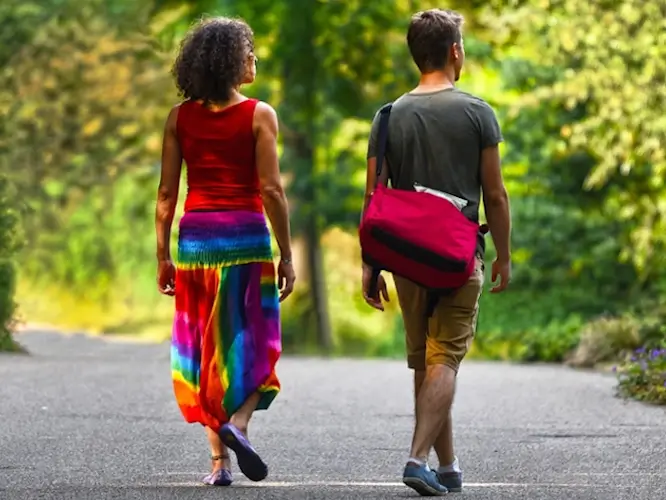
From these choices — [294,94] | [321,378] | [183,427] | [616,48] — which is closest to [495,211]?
[183,427]

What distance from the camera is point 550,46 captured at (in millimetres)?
22906

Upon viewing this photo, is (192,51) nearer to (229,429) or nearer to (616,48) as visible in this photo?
(229,429)

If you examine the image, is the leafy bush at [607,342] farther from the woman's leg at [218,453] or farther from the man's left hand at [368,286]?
the man's left hand at [368,286]

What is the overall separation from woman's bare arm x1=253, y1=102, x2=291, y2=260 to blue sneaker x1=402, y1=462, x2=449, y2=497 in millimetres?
1122

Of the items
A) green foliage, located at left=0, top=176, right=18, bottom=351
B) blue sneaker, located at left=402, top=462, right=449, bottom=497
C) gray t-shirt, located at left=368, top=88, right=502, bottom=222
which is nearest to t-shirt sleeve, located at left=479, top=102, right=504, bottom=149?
gray t-shirt, located at left=368, top=88, right=502, bottom=222

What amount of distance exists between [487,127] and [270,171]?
3.08 feet

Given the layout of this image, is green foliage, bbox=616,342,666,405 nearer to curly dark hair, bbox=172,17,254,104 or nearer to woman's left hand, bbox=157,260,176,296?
woman's left hand, bbox=157,260,176,296

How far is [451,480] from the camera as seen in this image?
24.3 ft

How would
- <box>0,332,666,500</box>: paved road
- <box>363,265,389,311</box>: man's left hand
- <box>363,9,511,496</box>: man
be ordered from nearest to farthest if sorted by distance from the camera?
<box>363,9,511,496</box>: man < <box>363,265,389,311</box>: man's left hand < <box>0,332,666,500</box>: paved road

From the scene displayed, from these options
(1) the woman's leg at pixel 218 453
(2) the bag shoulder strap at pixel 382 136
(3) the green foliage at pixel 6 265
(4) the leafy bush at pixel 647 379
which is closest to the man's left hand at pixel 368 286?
(2) the bag shoulder strap at pixel 382 136

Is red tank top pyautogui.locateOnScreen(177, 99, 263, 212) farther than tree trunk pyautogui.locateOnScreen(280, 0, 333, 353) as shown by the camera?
No

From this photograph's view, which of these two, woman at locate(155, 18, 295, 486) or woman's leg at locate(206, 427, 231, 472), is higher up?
woman at locate(155, 18, 295, 486)

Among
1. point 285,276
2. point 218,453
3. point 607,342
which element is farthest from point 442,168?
point 607,342

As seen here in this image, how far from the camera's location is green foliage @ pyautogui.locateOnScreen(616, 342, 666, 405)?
12805mm
